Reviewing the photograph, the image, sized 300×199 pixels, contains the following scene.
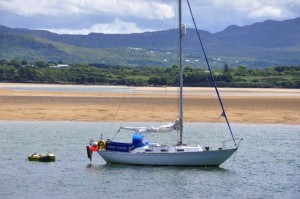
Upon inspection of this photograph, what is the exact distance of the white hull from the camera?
46594mm

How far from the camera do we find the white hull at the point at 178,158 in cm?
4659

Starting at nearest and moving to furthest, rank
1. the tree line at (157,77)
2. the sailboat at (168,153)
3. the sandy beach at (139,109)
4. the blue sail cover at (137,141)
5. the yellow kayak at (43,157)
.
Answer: the sailboat at (168,153), the blue sail cover at (137,141), the yellow kayak at (43,157), the sandy beach at (139,109), the tree line at (157,77)

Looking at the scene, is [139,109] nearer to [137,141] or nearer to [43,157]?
[43,157]

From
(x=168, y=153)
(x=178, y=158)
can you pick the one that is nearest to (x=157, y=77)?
(x=178, y=158)

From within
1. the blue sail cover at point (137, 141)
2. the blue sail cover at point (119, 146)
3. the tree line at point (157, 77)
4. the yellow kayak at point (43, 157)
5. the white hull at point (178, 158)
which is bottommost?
the tree line at point (157, 77)

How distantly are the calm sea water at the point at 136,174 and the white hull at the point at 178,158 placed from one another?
1.33ft

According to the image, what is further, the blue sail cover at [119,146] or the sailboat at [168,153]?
the blue sail cover at [119,146]

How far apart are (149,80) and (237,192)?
113511mm

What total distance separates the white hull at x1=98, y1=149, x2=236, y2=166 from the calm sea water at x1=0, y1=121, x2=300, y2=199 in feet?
1.33

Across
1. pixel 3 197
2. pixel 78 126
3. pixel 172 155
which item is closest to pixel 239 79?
pixel 78 126

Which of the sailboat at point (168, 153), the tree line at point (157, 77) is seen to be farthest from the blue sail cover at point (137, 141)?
the tree line at point (157, 77)

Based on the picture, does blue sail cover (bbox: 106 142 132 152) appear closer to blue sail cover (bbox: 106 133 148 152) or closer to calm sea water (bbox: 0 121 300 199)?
blue sail cover (bbox: 106 133 148 152)

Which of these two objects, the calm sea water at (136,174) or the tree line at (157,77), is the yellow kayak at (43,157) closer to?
the calm sea water at (136,174)

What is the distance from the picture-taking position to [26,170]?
45.1m
